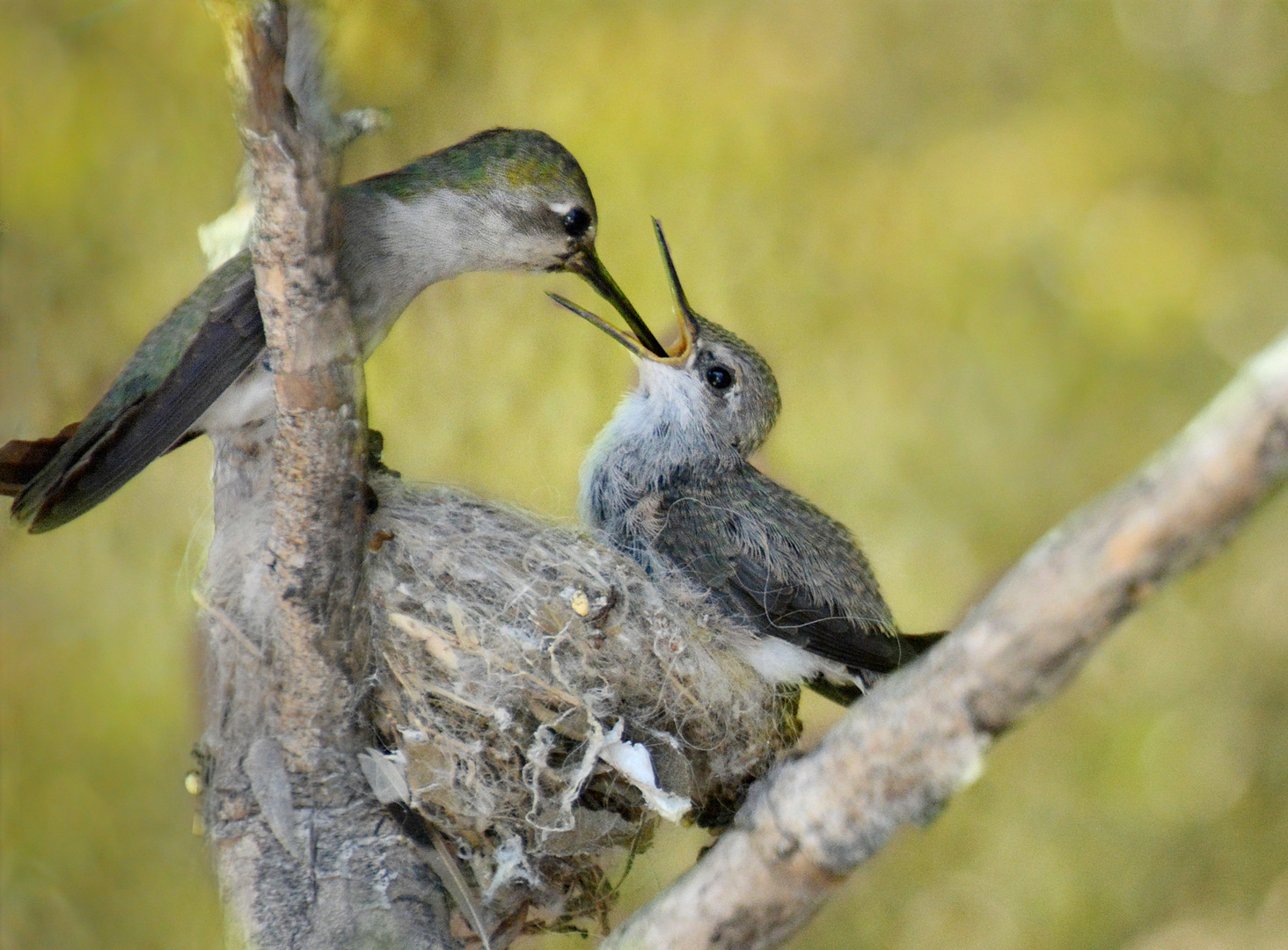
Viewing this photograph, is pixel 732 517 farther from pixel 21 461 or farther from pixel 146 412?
pixel 21 461

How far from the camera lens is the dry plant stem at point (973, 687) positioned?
3.48ft

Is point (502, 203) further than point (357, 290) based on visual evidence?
Yes

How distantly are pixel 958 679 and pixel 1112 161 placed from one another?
8.62ft

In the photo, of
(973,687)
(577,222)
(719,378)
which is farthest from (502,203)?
(973,687)

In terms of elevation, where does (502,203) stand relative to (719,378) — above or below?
above

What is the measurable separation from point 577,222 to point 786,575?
2.56ft

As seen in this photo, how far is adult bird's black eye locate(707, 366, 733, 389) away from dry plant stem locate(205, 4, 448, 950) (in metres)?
0.92

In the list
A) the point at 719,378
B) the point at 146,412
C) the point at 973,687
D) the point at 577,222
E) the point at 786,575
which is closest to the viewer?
the point at 973,687

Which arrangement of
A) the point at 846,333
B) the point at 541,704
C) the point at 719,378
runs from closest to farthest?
the point at 541,704
the point at 719,378
the point at 846,333

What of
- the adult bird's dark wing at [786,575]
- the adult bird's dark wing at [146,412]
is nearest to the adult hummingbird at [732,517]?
the adult bird's dark wing at [786,575]

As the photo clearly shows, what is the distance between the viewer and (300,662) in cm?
192

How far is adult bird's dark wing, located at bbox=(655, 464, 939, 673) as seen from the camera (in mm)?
2197

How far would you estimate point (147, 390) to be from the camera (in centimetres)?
187

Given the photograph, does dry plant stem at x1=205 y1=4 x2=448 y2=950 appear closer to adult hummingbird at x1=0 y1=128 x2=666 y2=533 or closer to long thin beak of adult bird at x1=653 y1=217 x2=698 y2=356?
adult hummingbird at x1=0 y1=128 x2=666 y2=533
